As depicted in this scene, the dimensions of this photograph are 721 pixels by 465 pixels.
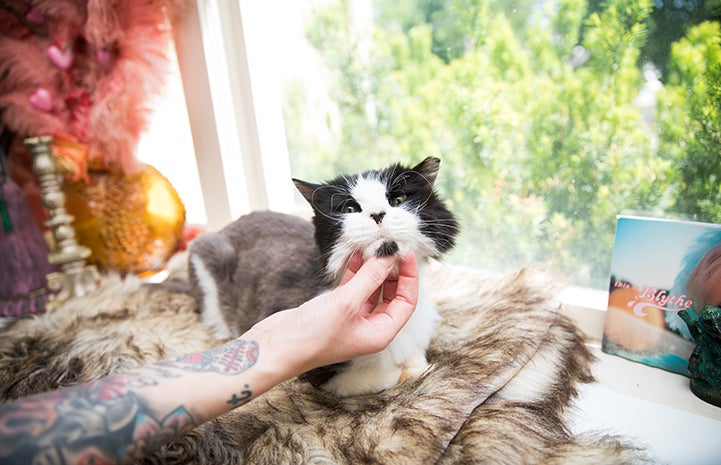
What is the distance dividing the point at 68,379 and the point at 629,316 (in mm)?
1261

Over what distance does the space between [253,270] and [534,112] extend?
0.94 meters

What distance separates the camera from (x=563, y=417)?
2.44 ft

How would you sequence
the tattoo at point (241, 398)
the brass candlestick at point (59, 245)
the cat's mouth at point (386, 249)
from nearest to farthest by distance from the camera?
the tattoo at point (241, 398)
the cat's mouth at point (386, 249)
the brass candlestick at point (59, 245)

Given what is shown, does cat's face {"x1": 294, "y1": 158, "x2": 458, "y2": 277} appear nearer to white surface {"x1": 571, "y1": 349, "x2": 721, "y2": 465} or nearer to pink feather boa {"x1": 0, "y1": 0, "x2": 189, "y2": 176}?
white surface {"x1": 571, "y1": 349, "x2": 721, "y2": 465}

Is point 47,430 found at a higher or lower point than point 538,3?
lower

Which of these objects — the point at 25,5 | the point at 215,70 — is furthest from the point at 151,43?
the point at 25,5

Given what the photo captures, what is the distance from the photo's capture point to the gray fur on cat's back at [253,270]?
0.94 metres

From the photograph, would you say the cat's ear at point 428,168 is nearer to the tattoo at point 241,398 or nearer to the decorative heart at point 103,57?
the tattoo at point 241,398

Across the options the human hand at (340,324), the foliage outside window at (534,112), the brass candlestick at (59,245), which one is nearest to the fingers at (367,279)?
the human hand at (340,324)

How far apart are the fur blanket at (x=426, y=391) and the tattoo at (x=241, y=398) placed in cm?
12

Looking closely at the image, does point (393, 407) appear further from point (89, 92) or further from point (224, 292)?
point (89, 92)

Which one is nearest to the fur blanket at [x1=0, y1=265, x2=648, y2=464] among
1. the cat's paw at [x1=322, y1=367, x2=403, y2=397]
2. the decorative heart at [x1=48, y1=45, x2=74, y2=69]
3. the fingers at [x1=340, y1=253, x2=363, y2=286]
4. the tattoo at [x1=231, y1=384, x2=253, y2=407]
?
the cat's paw at [x1=322, y1=367, x2=403, y2=397]

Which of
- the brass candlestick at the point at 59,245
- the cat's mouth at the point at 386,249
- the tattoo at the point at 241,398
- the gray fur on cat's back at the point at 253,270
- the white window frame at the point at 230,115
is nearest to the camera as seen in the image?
the tattoo at the point at 241,398

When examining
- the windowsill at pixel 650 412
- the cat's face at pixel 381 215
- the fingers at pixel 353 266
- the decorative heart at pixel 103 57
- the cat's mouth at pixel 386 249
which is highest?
the decorative heart at pixel 103 57
